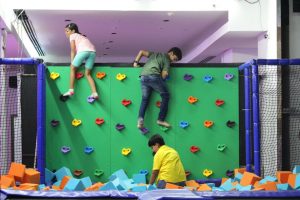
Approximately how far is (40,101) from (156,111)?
1847mm

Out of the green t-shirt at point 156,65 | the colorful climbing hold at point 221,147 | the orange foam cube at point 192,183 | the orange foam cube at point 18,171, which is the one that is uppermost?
the green t-shirt at point 156,65

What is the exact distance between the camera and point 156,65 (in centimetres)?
748

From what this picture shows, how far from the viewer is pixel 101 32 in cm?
1226

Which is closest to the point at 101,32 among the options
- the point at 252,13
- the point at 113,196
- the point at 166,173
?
the point at 252,13

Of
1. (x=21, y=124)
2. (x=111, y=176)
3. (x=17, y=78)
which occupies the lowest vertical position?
(x=111, y=176)

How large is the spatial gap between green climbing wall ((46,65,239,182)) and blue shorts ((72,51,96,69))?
0.13 meters

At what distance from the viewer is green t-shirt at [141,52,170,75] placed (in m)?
7.46

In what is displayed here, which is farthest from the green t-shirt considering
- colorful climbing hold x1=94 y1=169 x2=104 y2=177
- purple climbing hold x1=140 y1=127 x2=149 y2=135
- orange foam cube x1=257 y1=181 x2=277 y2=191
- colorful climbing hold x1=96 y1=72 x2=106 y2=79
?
orange foam cube x1=257 y1=181 x2=277 y2=191


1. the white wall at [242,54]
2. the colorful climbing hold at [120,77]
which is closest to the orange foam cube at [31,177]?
the colorful climbing hold at [120,77]

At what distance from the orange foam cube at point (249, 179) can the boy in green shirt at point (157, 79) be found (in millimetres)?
1496

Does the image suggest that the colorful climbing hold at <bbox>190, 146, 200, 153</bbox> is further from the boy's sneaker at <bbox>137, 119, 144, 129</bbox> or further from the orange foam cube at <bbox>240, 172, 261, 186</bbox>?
the orange foam cube at <bbox>240, 172, 261, 186</bbox>

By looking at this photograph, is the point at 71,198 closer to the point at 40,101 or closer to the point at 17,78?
the point at 40,101

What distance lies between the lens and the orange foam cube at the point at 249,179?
6643 millimetres

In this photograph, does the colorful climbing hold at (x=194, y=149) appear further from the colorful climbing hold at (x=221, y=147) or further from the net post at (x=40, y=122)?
the net post at (x=40, y=122)
